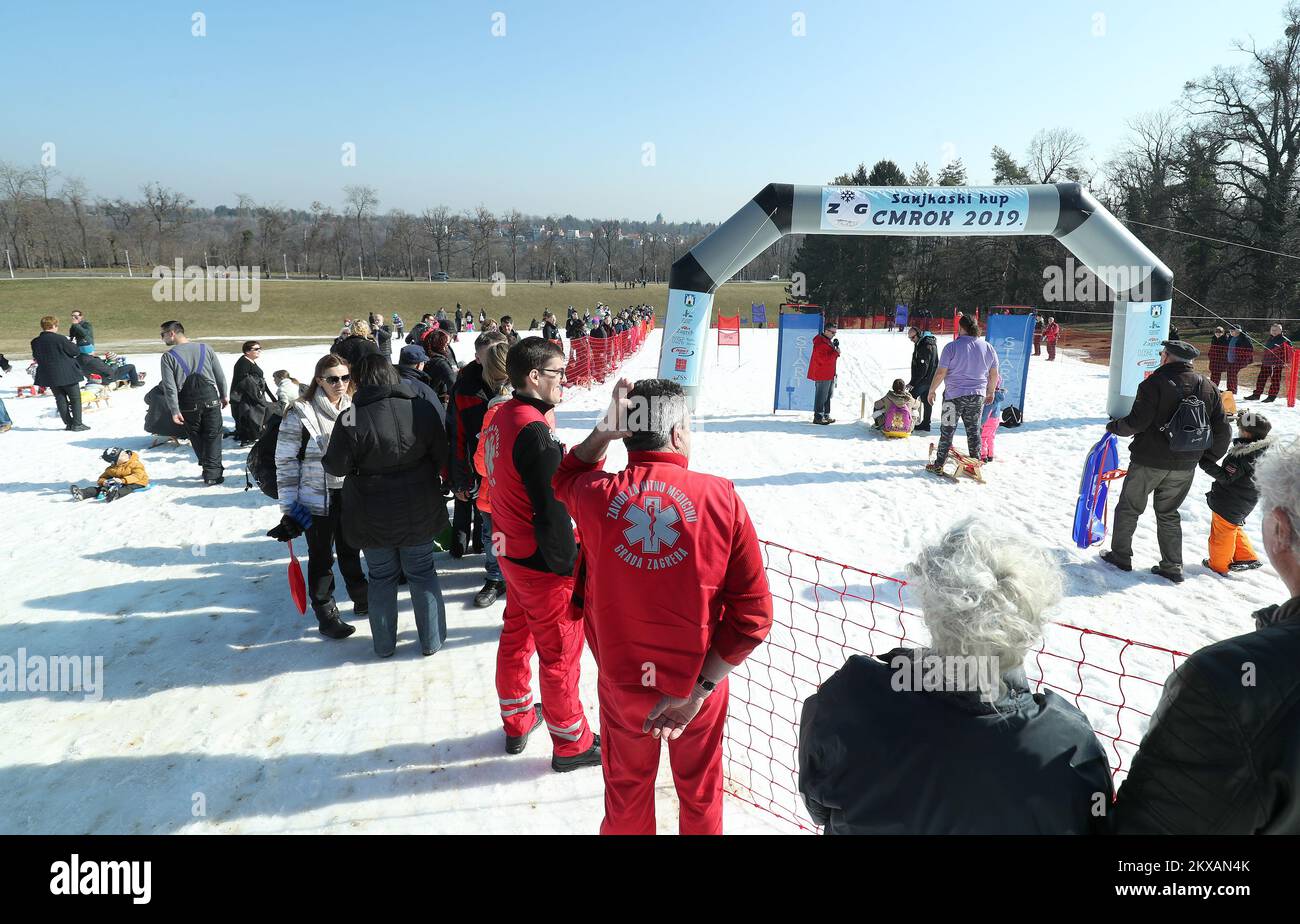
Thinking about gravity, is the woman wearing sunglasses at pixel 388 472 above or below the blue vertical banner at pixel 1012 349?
below

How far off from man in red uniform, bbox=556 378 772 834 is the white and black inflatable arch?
28.4 ft

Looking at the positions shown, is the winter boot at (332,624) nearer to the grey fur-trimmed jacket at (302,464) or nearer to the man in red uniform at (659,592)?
the grey fur-trimmed jacket at (302,464)

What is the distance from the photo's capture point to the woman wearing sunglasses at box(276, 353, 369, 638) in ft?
13.5

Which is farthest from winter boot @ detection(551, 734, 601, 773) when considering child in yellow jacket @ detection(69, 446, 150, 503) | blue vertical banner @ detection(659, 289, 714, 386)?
blue vertical banner @ detection(659, 289, 714, 386)

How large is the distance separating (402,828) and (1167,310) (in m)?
12.4

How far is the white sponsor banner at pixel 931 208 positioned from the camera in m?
10.3

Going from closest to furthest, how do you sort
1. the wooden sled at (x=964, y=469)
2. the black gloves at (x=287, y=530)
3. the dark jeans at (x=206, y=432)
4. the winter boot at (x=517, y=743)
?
the winter boot at (x=517, y=743) → the black gloves at (x=287, y=530) → the dark jeans at (x=206, y=432) → the wooden sled at (x=964, y=469)

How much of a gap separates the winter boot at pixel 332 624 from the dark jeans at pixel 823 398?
8.52 meters

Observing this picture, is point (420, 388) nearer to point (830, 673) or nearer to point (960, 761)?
point (830, 673)

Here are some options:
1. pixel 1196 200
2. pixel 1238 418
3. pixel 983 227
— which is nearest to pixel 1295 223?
pixel 1196 200

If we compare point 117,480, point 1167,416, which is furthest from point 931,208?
point 117,480

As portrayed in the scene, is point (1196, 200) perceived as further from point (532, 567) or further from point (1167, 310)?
point (532, 567)

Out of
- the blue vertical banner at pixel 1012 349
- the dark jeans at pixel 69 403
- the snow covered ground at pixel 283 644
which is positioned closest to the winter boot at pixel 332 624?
the snow covered ground at pixel 283 644

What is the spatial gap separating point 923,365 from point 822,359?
5.01ft
